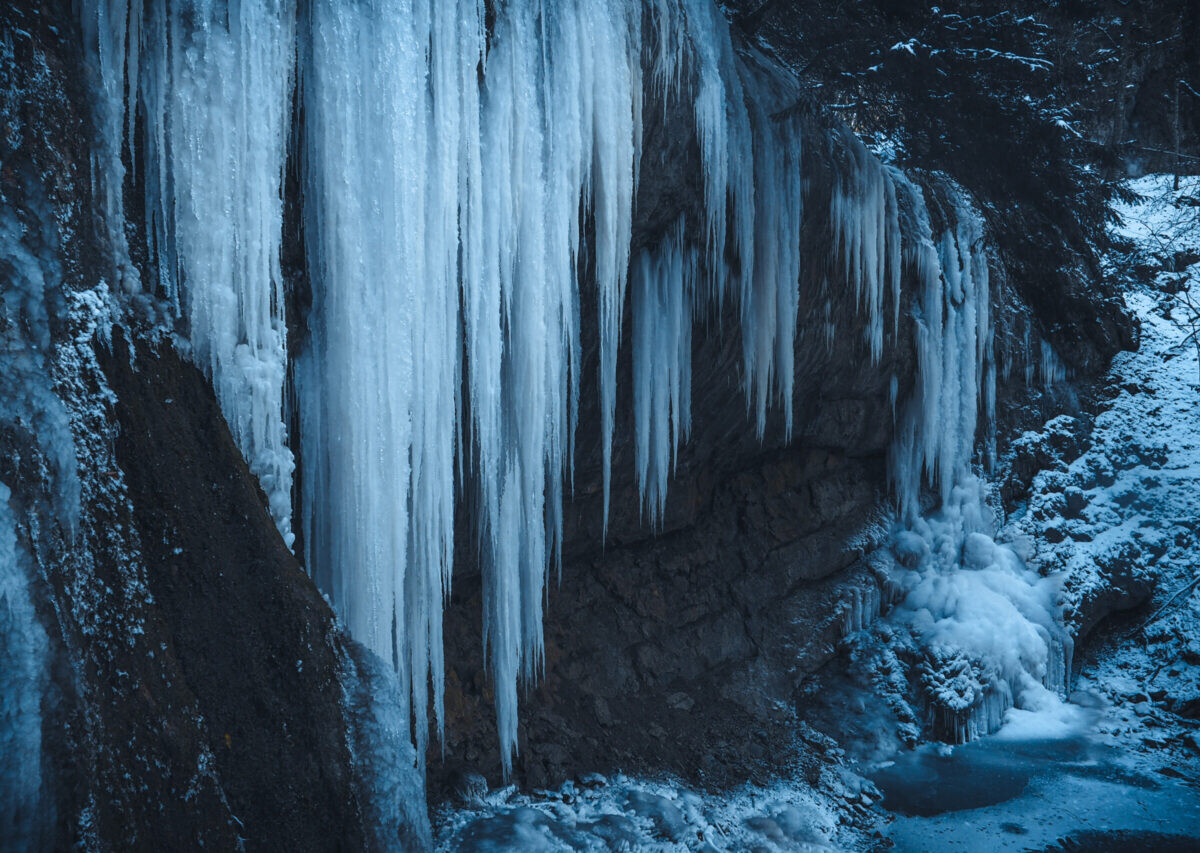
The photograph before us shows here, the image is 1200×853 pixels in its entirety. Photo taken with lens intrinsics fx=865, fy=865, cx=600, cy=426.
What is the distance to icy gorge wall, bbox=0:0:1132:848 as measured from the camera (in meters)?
2.01

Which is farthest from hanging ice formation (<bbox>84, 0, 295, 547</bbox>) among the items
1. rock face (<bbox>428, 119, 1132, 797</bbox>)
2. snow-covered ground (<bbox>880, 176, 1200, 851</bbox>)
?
snow-covered ground (<bbox>880, 176, 1200, 851</bbox>)

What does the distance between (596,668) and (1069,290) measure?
24.2 feet

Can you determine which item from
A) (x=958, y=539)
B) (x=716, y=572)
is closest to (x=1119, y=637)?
(x=958, y=539)

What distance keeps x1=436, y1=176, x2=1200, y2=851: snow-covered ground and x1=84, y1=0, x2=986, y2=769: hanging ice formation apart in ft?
3.99

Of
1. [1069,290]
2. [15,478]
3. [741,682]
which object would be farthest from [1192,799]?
[15,478]

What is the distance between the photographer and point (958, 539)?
28.6 feet

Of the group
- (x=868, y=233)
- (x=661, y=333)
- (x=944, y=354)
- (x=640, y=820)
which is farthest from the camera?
(x=944, y=354)

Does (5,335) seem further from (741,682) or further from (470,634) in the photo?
(741,682)

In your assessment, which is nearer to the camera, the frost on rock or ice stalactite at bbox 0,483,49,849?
ice stalactite at bbox 0,483,49,849

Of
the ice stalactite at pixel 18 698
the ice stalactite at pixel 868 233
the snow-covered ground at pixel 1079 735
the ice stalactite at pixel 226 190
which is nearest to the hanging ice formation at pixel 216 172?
the ice stalactite at pixel 226 190

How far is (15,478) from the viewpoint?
1.79 meters

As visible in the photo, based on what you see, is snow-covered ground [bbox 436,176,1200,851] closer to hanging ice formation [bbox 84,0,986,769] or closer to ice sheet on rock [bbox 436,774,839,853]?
ice sheet on rock [bbox 436,774,839,853]

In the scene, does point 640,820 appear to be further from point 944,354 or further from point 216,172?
point 944,354

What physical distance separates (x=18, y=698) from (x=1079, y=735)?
768 centimetres
